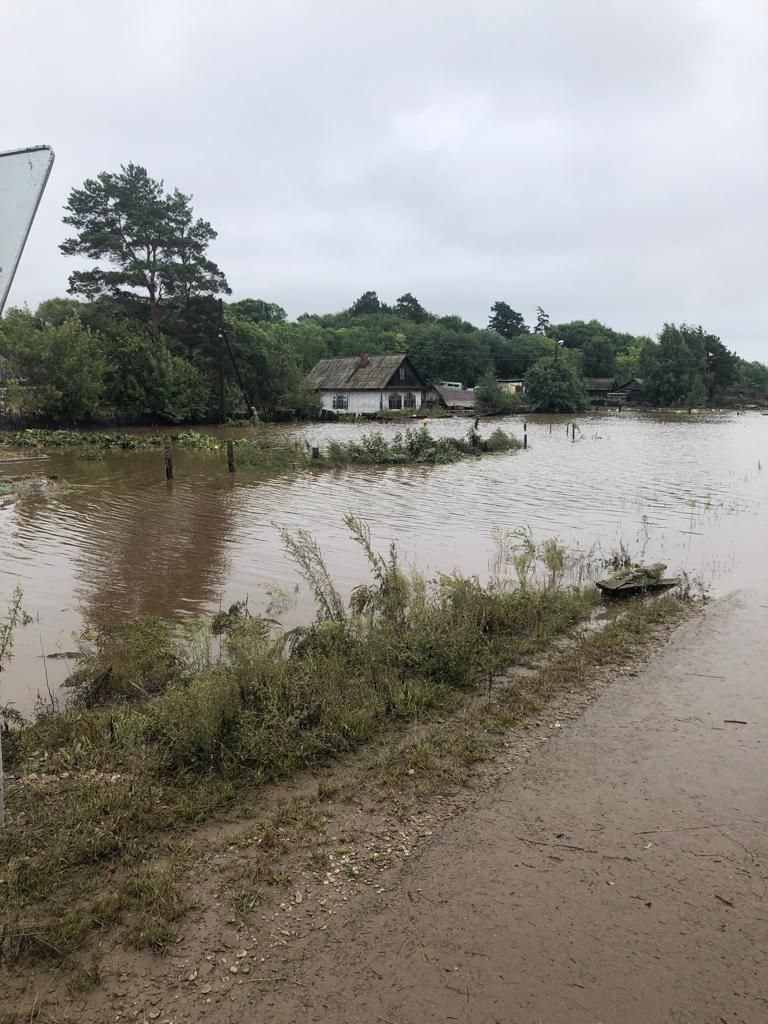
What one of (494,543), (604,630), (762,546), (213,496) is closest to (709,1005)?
(604,630)

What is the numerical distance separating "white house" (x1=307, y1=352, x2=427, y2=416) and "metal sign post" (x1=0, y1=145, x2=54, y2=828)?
5869cm

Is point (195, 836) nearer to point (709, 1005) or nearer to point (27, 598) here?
point (709, 1005)

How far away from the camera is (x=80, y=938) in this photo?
9.61ft

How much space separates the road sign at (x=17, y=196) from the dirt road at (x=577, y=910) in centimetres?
325

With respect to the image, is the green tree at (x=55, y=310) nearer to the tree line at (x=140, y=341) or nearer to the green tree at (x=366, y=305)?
the tree line at (x=140, y=341)

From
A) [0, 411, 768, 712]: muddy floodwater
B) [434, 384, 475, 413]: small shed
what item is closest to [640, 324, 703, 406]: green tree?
[434, 384, 475, 413]: small shed

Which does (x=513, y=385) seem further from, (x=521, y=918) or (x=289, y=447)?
(x=521, y=918)

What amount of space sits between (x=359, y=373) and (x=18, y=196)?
6197 centimetres

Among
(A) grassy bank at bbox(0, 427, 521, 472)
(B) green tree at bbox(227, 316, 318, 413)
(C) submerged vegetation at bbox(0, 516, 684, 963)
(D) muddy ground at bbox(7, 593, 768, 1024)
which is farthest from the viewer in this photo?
(B) green tree at bbox(227, 316, 318, 413)

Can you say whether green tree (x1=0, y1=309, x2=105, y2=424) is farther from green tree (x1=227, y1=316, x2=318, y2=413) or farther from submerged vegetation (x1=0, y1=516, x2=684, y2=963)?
submerged vegetation (x1=0, y1=516, x2=684, y2=963)

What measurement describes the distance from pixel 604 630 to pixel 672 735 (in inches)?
92.8

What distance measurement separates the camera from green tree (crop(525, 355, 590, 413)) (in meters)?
75.6

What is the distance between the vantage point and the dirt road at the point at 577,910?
107 inches

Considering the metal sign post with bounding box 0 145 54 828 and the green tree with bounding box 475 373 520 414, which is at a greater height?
the green tree with bounding box 475 373 520 414
